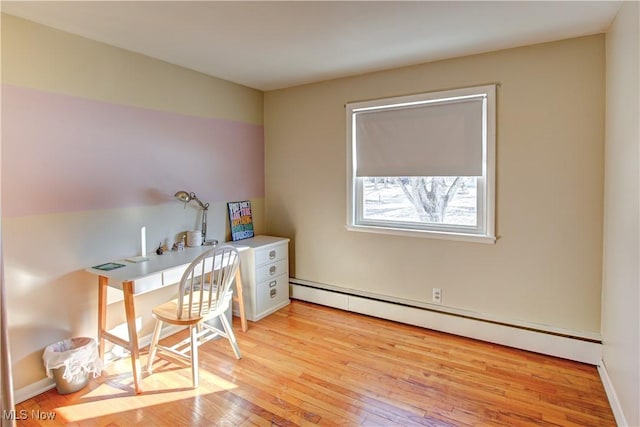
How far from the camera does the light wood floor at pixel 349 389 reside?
6.56 ft

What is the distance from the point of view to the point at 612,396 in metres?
2.05

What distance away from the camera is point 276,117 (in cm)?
389

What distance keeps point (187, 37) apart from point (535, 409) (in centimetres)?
313

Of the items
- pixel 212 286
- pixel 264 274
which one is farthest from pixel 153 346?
pixel 264 274

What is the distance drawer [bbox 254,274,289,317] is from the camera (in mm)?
3348

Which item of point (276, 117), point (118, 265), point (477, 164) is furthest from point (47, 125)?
point (477, 164)

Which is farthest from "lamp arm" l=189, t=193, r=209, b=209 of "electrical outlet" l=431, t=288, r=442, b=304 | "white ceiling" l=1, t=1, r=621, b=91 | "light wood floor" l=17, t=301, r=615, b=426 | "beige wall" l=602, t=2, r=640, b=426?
"beige wall" l=602, t=2, r=640, b=426

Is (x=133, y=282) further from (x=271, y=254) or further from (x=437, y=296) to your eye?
(x=437, y=296)

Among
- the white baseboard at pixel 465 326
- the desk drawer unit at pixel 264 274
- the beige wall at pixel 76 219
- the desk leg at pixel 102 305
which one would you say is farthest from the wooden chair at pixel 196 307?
the white baseboard at pixel 465 326

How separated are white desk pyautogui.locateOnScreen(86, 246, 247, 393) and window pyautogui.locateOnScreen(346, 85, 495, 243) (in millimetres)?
1669

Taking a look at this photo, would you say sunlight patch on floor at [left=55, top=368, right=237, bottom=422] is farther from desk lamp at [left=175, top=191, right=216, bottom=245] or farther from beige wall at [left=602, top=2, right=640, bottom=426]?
beige wall at [left=602, top=2, right=640, bottom=426]

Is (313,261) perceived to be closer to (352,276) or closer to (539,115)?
(352,276)

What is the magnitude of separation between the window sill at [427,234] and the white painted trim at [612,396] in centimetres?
103

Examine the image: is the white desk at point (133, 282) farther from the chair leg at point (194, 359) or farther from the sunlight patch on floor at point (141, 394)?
the chair leg at point (194, 359)
